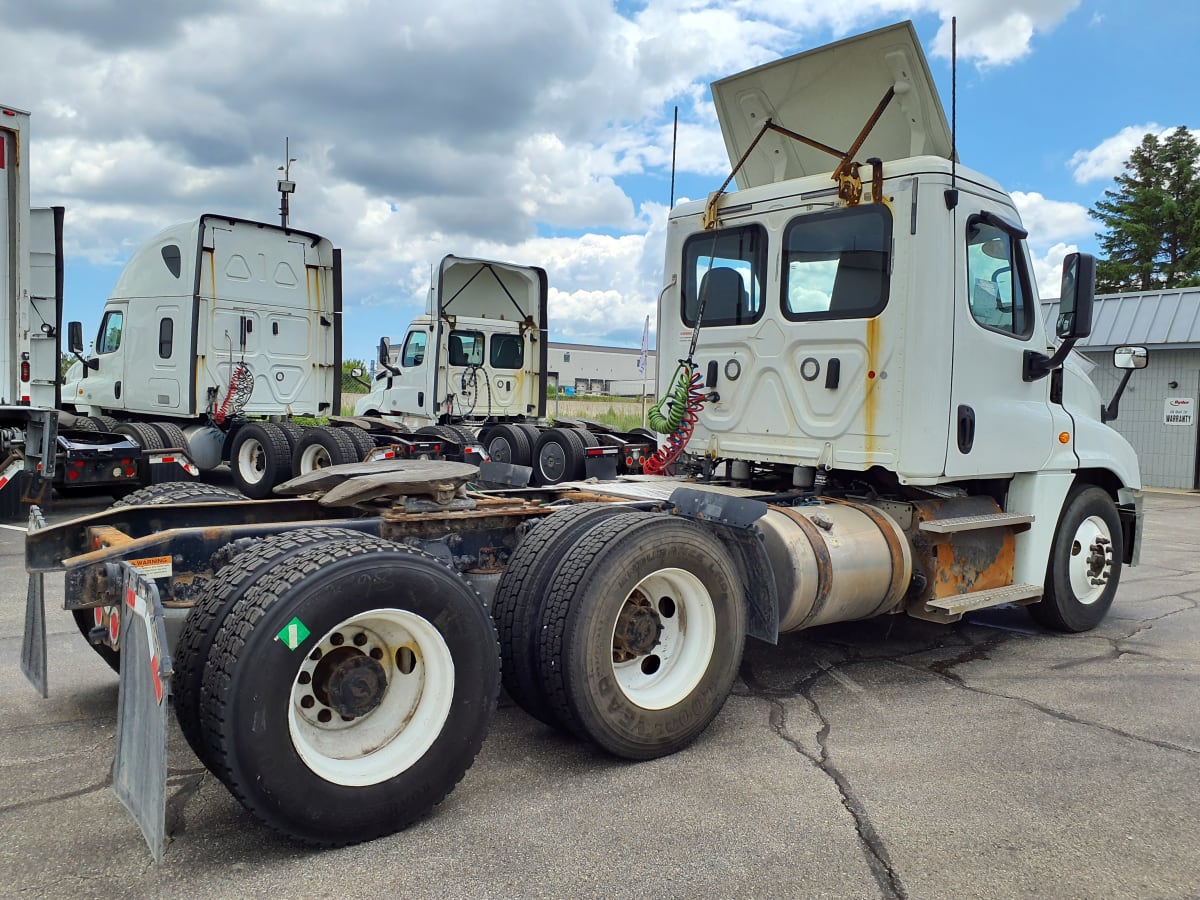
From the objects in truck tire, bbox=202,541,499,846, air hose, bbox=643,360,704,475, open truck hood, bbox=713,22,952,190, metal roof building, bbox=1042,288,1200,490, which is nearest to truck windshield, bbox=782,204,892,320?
open truck hood, bbox=713,22,952,190

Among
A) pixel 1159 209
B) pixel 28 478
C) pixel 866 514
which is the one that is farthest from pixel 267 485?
pixel 1159 209

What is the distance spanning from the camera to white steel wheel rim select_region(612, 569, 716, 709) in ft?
12.6

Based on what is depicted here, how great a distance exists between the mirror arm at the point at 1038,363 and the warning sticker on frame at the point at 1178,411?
1464 cm

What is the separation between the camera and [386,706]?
3.20 metres

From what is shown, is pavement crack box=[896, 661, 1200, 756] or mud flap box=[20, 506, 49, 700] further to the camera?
pavement crack box=[896, 661, 1200, 756]

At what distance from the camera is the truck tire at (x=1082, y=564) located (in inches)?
235

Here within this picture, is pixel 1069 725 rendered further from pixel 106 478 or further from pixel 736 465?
pixel 106 478

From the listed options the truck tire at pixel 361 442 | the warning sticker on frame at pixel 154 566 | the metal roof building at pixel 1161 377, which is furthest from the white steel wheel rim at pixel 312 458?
the metal roof building at pixel 1161 377

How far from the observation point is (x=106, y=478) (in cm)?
1080

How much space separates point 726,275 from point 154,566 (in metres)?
3.77

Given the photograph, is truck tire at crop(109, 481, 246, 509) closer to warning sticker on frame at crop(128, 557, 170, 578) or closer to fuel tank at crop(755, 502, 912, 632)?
warning sticker on frame at crop(128, 557, 170, 578)

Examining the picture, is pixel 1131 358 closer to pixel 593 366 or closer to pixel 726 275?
pixel 726 275

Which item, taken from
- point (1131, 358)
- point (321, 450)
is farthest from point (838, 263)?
point (321, 450)

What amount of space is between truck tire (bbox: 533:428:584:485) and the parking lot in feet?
26.6
